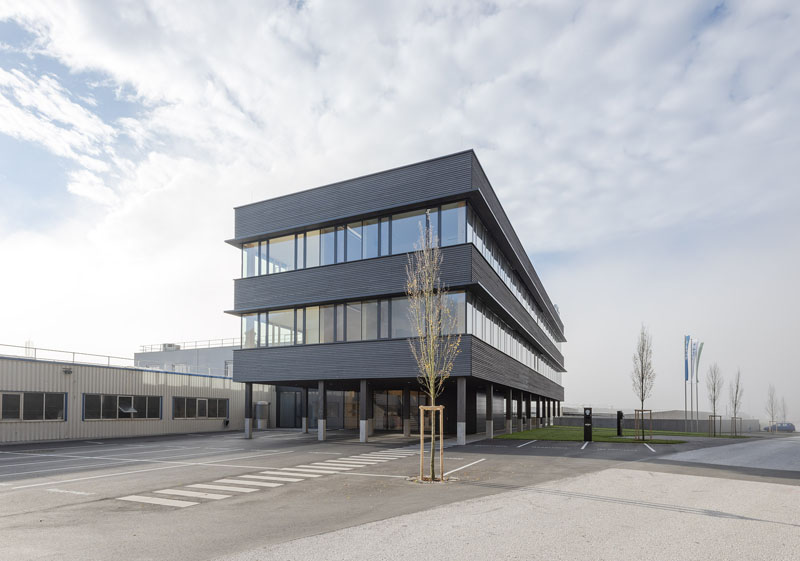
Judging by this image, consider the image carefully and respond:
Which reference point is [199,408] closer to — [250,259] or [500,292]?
[250,259]

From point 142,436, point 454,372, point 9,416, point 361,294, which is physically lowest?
point 142,436

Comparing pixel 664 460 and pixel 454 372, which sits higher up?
pixel 454 372

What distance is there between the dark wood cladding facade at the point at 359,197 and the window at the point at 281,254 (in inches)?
29.2

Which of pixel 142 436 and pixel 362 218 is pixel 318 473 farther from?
pixel 142 436

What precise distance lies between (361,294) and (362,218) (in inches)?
170

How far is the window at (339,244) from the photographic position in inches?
1314

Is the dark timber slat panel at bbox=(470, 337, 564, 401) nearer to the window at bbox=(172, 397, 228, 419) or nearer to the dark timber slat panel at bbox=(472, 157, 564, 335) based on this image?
the dark timber slat panel at bbox=(472, 157, 564, 335)

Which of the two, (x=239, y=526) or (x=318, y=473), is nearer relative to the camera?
(x=239, y=526)

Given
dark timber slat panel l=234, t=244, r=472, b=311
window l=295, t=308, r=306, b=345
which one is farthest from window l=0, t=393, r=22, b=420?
window l=295, t=308, r=306, b=345

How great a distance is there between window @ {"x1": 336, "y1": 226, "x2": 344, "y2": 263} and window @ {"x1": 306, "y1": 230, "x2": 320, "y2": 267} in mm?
1425

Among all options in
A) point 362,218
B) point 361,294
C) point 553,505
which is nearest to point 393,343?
point 361,294

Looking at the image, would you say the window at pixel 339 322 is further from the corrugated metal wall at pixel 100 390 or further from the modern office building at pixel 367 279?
the corrugated metal wall at pixel 100 390

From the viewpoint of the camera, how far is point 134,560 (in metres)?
8.47

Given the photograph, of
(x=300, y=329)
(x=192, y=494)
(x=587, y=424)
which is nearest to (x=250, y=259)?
(x=300, y=329)
